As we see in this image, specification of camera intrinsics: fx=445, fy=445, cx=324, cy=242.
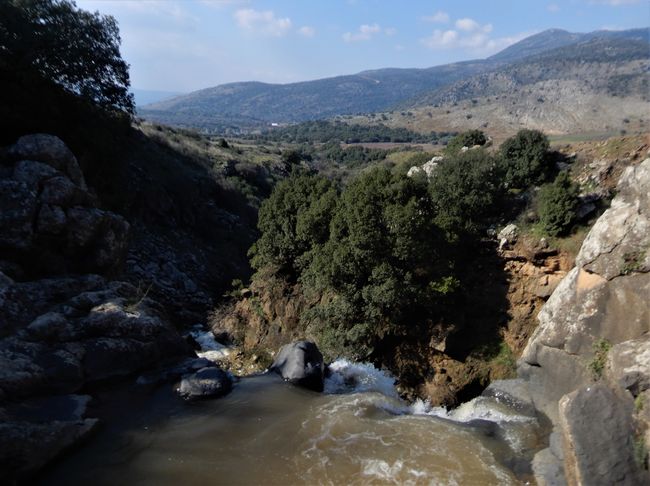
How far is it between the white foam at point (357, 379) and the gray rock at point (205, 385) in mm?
3277

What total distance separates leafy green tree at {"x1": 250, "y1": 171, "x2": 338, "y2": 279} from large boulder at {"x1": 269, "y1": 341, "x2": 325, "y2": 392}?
4046 mm

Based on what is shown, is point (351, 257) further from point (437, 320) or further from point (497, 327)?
point (497, 327)

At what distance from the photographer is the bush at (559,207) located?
48.5ft

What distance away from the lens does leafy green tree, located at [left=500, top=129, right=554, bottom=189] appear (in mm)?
17625

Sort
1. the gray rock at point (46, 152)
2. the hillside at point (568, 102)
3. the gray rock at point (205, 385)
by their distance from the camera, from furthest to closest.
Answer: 1. the hillside at point (568, 102)
2. the gray rock at point (46, 152)
3. the gray rock at point (205, 385)

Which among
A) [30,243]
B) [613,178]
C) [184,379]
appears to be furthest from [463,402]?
[30,243]

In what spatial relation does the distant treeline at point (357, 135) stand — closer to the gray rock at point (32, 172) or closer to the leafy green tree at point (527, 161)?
the leafy green tree at point (527, 161)

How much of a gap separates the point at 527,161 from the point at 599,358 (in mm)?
9445

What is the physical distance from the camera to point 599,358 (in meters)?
10.5

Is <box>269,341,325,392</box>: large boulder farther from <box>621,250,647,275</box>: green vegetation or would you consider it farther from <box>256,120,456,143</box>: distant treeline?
<box>256,120,456,143</box>: distant treeline

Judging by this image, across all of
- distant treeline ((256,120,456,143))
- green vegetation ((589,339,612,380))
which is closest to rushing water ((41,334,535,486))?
green vegetation ((589,339,612,380))

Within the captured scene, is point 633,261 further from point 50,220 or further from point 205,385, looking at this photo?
point 50,220

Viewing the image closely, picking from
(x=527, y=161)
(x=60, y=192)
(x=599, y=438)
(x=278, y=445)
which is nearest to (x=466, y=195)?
(x=527, y=161)

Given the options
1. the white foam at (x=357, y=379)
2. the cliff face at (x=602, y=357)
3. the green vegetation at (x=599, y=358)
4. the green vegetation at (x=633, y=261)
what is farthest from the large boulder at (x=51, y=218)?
the green vegetation at (x=633, y=261)
